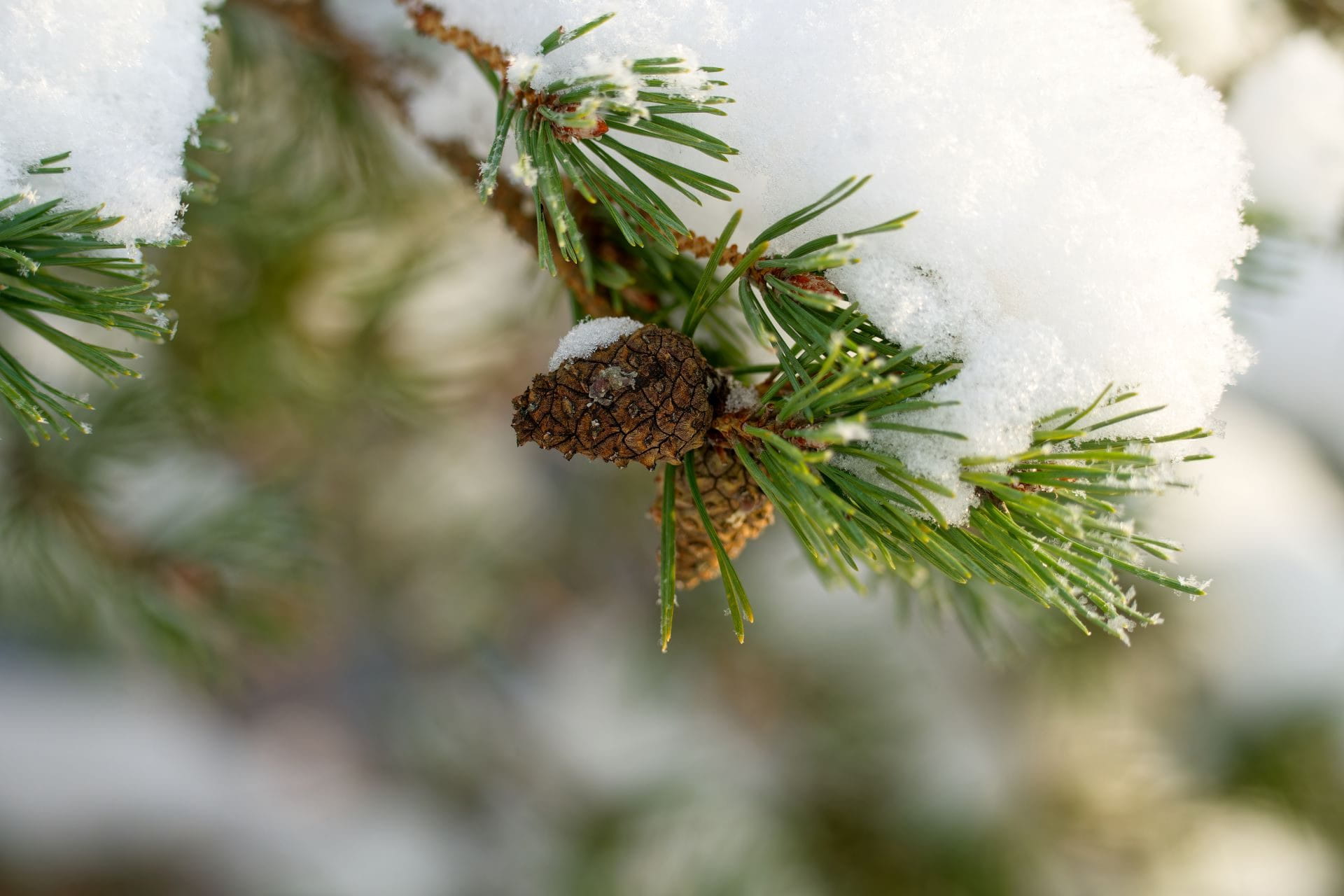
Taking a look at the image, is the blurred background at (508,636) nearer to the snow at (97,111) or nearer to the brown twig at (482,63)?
the brown twig at (482,63)

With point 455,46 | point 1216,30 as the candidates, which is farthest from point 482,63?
point 1216,30

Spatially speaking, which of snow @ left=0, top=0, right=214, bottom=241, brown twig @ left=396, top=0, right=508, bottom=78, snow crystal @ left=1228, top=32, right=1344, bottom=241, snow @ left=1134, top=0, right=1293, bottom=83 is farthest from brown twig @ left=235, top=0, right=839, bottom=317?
snow crystal @ left=1228, top=32, right=1344, bottom=241

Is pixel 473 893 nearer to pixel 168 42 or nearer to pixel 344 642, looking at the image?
pixel 344 642

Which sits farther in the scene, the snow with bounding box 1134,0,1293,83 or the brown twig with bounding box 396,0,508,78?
the snow with bounding box 1134,0,1293,83

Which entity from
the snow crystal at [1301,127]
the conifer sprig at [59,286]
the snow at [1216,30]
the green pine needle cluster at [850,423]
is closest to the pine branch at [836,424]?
the green pine needle cluster at [850,423]

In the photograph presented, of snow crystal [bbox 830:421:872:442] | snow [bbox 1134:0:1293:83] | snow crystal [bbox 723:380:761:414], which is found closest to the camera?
snow crystal [bbox 830:421:872:442]

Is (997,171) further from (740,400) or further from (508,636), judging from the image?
(508,636)

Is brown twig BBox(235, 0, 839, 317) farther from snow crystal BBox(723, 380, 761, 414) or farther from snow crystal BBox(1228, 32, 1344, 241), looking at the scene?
snow crystal BBox(1228, 32, 1344, 241)

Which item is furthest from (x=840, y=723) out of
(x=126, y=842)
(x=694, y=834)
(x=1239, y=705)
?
(x=126, y=842)
